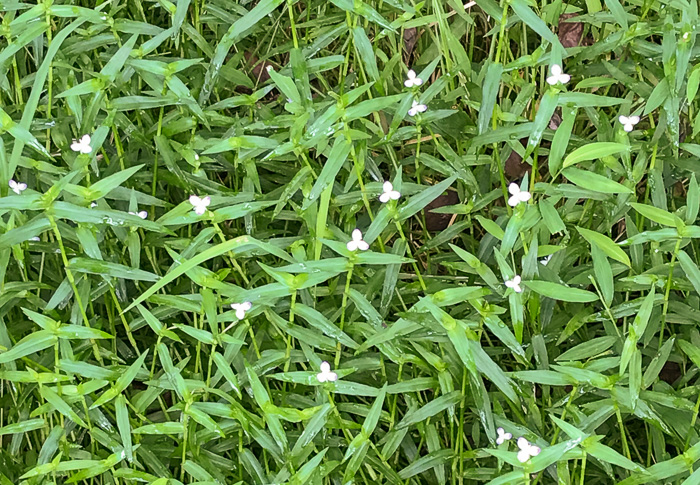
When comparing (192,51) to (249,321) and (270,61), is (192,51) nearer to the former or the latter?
(270,61)

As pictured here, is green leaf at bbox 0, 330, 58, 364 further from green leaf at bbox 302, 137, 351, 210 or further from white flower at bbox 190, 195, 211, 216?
green leaf at bbox 302, 137, 351, 210

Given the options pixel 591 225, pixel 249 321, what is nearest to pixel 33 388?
pixel 249 321

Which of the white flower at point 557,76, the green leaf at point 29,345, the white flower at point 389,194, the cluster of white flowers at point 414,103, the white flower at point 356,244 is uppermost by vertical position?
the white flower at point 557,76

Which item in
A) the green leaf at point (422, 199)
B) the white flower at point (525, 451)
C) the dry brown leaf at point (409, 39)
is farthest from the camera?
the dry brown leaf at point (409, 39)

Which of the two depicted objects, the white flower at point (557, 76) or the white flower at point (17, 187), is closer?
the white flower at point (557, 76)

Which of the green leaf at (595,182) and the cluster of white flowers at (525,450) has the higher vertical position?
the green leaf at (595,182)

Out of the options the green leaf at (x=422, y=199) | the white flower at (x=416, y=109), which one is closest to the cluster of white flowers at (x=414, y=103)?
the white flower at (x=416, y=109)

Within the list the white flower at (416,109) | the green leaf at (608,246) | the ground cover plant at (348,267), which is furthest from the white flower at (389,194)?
the green leaf at (608,246)

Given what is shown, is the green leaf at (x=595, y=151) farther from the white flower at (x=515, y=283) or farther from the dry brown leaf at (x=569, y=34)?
the dry brown leaf at (x=569, y=34)

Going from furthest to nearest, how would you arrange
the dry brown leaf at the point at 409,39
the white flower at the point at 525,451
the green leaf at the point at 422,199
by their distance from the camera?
the dry brown leaf at the point at 409,39 → the green leaf at the point at 422,199 → the white flower at the point at 525,451
